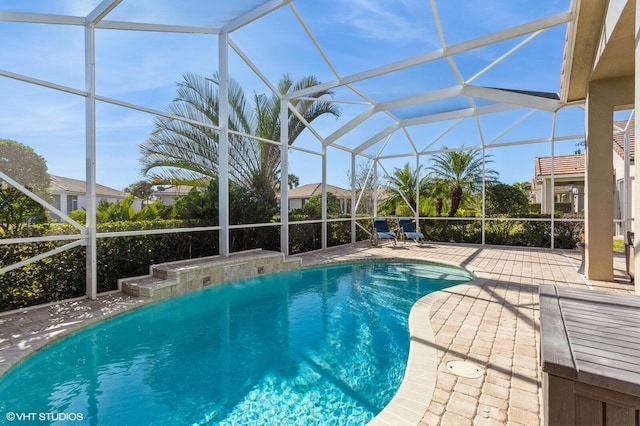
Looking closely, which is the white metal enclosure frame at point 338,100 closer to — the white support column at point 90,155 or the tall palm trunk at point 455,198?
the white support column at point 90,155

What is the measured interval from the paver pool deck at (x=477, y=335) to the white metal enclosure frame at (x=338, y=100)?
1019 millimetres

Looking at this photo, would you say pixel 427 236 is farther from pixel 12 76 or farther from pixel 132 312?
pixel 12 76

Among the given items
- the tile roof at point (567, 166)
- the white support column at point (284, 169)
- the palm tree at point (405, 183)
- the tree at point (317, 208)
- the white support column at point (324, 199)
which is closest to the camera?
the white support column at point (284, 169)

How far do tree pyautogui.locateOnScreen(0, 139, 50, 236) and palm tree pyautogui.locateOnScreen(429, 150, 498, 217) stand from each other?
14195mm

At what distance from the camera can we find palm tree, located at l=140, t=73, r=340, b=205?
9.19 meters

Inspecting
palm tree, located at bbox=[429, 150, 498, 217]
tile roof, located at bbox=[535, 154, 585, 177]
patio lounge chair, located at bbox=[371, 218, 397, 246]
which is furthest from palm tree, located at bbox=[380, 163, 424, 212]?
tile roof, located at bbox=[535, 154, 585, 177]

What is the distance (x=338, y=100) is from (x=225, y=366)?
7974mm

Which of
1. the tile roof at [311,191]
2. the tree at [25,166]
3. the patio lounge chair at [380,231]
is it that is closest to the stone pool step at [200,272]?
the tree at [25,166]

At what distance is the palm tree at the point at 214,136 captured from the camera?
9188mm

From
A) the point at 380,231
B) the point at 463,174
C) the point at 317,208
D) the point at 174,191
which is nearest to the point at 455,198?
the point at 463,174

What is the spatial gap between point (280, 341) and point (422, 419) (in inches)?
99.8

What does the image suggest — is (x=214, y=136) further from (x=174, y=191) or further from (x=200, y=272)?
(x=200, y=272)

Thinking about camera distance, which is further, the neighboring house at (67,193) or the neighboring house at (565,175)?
the neighboring house at (565,175)

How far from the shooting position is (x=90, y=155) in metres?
5.70
